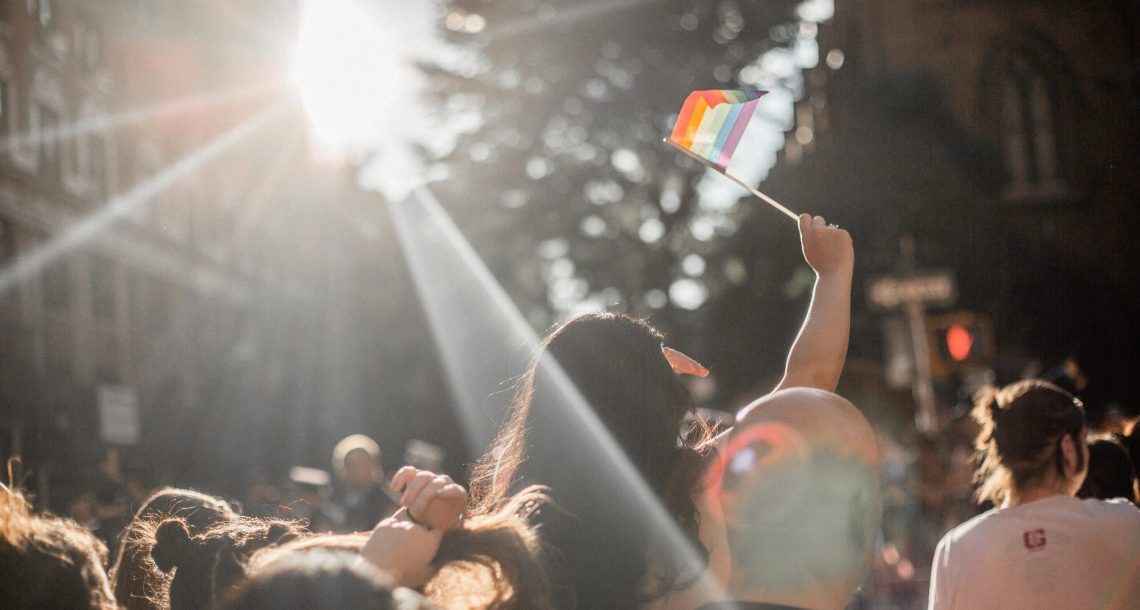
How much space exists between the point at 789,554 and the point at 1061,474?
1.69 meters

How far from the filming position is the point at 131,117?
2822 cm

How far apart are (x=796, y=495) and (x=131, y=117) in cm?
2818

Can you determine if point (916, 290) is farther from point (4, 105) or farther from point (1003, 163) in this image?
point (4, 105)

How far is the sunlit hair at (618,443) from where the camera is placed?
2.39 meters

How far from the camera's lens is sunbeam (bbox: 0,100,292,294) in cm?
2228

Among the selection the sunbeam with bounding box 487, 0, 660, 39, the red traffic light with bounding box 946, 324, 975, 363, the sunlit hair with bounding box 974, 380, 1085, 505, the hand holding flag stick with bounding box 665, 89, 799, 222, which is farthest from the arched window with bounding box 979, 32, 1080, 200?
the hand holding flag stick with bounding box 665, 89, 799, 222

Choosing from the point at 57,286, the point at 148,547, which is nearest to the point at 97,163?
the point at 57,286

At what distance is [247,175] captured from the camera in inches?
1420

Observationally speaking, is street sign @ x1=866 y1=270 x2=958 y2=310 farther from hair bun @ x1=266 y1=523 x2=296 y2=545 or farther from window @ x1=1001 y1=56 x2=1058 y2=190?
window @ x1=1001 y1=56 x2=1058 y2=190

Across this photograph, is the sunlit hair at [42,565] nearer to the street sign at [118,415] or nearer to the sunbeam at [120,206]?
the sunbeam at [120,206]

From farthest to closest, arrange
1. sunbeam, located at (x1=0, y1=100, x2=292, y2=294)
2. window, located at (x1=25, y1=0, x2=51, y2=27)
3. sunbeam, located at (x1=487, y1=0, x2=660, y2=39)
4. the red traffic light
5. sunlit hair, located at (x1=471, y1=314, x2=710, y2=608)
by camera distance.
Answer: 1. window, located at (x1=25, y1=0, x2=51, y2=27)
2. sunbeam, located at (x1=487, y1=0, x2=660, y2=39)
3. sunbeam, located at (x1=0, y1=100, x2=292, y2=294)
4. the red traffic light
5. sunlit hair, located at (x1=471, y1=314, x2=710, y2=608)

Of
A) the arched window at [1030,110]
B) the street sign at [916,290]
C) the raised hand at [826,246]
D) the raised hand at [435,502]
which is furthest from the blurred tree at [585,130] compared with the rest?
the raised hand at [435,502]

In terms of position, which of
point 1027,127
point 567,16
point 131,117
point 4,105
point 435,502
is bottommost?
point 1027,127

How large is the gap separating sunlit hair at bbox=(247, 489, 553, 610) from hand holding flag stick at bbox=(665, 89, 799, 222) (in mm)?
1576
